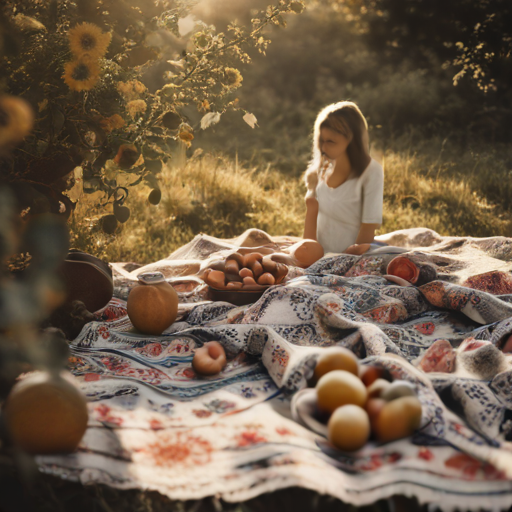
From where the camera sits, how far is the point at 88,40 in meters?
1.79

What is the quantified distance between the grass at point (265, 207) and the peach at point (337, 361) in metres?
2.73

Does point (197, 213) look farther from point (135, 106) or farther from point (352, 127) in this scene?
point (135, 106)

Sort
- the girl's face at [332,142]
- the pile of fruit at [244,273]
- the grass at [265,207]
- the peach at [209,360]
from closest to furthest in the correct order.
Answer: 1. the peach at [209,360]
2. the pile of fruit at [244,273]
3. the girl's face at [332,142]
4. the grass at [265,207]

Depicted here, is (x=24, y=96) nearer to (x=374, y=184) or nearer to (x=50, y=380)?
(x=50, y=380)

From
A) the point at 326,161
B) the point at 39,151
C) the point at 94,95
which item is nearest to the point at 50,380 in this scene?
the point at 39,151

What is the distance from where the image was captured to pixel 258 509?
4.23 ft

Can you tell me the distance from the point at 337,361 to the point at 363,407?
0.18 metres

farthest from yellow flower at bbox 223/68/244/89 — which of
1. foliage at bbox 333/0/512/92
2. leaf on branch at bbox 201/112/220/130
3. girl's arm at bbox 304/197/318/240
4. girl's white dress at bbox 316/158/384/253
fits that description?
foliage at bbox 333/0/512/92

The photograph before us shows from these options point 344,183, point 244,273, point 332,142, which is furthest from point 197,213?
point 244,273

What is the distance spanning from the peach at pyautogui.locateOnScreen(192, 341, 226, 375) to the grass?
7.30ft

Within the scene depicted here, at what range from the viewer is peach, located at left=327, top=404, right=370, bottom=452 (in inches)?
55.9

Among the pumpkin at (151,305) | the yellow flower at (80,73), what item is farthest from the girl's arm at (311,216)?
the yellow flower at (80,73)

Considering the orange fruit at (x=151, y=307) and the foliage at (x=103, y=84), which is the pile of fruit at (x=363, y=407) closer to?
the orange fruit at (x=151, y=307)

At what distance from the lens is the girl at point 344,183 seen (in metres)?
3.67
